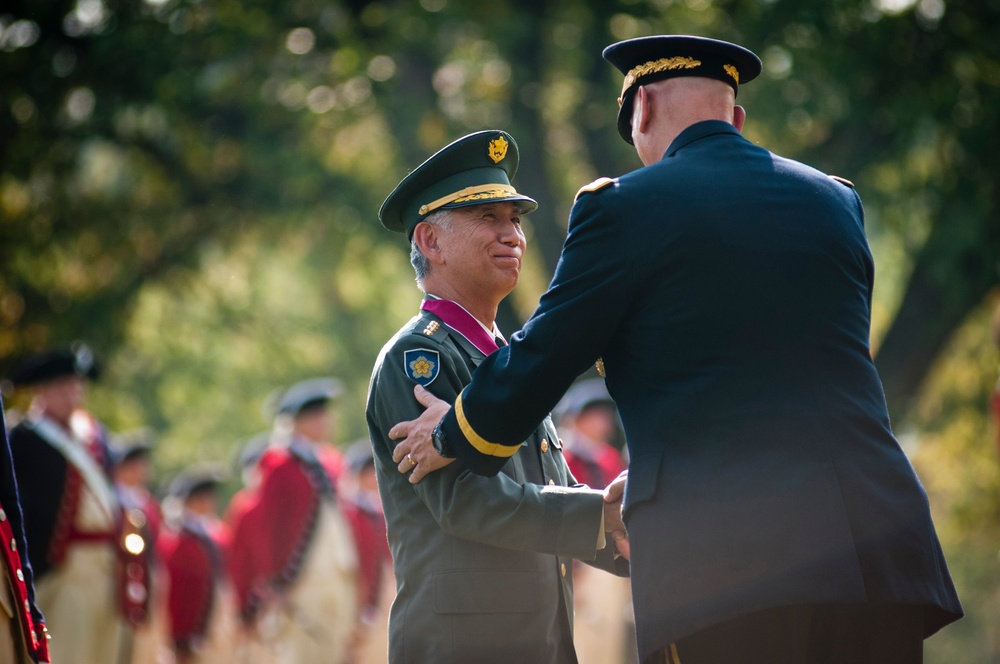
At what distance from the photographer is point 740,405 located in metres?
2.74

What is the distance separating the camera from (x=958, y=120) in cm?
1098

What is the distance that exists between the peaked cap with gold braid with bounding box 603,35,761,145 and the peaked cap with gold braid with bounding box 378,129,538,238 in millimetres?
726

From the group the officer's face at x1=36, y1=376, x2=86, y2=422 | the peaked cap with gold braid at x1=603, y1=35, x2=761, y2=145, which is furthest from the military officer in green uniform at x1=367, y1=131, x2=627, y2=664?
the officer's face at x1=36, y1=376, x2=86, y2=422

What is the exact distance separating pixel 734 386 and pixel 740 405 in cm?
4

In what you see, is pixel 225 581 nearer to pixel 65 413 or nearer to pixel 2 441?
pixel 65 413

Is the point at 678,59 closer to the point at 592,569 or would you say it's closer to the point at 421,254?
the point at 421,254

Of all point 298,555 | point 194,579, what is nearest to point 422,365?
point 298,555

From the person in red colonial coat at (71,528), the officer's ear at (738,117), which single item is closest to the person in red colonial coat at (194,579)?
the person in red colonial coat at (71,528)

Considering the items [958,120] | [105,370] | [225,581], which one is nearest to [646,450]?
[958,120]

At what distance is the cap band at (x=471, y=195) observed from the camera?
149 inches

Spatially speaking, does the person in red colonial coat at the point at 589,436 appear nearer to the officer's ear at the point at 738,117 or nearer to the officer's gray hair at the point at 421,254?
the officer's gray hair at the point at 421,254

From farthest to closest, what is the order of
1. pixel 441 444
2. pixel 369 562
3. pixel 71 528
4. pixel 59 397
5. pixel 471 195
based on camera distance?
pixel 369 562 < pixel 59 397 < pixel 71 528 < pixel 471 195 < pixel 441 444

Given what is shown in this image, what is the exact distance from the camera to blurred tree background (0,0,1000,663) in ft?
36.7

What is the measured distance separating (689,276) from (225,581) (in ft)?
33.0
